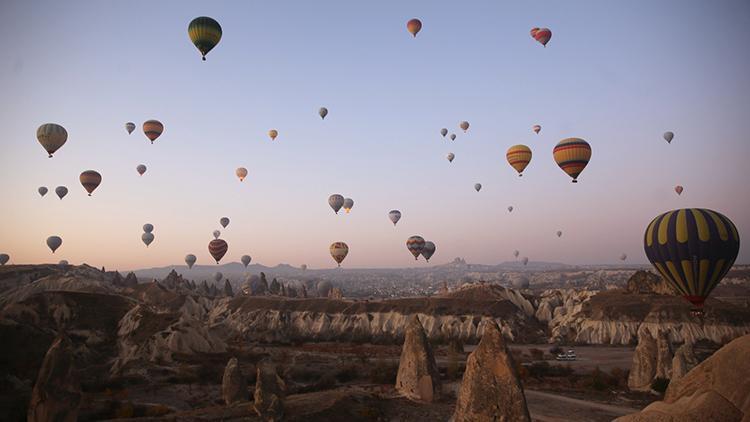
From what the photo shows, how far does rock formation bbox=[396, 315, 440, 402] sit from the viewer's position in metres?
27.8

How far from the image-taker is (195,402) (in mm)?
31266

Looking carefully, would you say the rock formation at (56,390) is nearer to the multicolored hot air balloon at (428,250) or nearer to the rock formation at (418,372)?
the rock formation at (418,372)

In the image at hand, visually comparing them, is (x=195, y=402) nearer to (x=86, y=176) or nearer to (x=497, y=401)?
(x=497, y=401)

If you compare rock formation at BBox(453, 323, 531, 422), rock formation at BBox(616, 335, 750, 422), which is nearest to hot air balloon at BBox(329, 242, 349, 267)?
rock formation at BBox(453, 323, 531, 422)

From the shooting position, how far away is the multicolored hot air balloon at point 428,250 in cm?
7732

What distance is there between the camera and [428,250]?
79.3 meters

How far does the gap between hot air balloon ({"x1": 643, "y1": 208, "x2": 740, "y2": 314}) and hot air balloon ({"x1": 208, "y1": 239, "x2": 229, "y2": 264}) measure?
62.0 metres

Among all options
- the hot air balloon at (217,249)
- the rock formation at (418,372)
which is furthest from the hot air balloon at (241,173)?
the rock formation at (418,372)

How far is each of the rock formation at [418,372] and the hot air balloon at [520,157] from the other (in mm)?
30616

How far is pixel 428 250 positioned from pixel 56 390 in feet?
210

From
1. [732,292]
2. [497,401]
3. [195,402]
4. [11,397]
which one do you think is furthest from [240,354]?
[732,292]

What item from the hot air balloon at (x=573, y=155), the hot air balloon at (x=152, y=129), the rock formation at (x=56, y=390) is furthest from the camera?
the hot air balloon at (x=152, y=129)

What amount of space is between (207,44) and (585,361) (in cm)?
5018

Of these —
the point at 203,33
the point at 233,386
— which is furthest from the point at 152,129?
the point at 233,386
